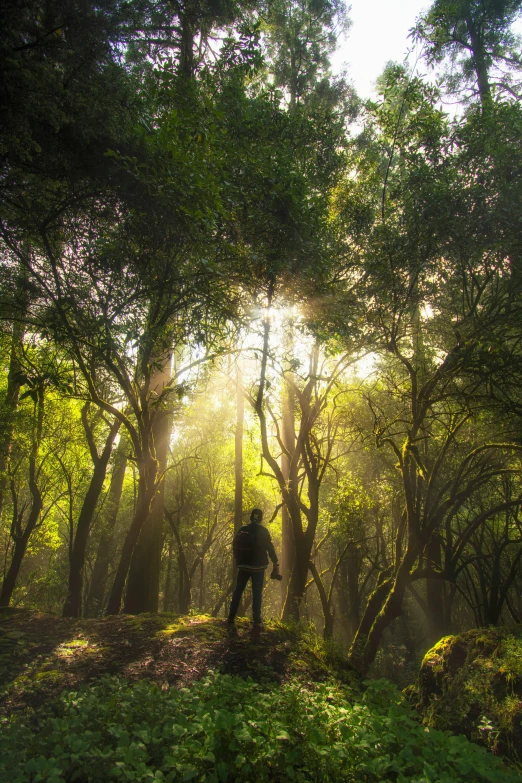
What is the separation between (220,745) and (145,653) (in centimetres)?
347

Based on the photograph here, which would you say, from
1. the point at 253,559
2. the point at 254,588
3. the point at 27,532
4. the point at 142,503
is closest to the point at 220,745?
the point at 253,559

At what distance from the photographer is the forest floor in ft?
16.5

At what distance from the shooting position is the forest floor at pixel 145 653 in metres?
5.02

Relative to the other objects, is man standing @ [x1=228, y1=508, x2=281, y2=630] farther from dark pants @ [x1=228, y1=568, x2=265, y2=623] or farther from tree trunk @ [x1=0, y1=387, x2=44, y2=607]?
tree trunk @ [x1=0, y1=387, x2=44, y2=607]

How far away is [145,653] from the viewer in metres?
6.09

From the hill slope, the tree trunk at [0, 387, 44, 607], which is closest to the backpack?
the hill slope

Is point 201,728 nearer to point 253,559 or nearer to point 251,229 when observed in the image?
point 253,559

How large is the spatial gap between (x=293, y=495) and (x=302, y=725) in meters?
6.73

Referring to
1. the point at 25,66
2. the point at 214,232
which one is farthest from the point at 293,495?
the point at 25,66

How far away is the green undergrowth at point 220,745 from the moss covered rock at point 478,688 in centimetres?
280

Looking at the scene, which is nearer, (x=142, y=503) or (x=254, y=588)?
(x=254, y=588)

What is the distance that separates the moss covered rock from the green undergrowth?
9.19 feet

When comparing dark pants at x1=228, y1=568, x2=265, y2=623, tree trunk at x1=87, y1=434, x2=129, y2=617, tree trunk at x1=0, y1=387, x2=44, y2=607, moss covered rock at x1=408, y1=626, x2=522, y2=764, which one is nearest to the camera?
moss covered rock at x1=408, y1=626, x2=522, y2=764

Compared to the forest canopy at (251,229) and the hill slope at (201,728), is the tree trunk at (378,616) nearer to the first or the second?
the forest canopy at (251,229)
